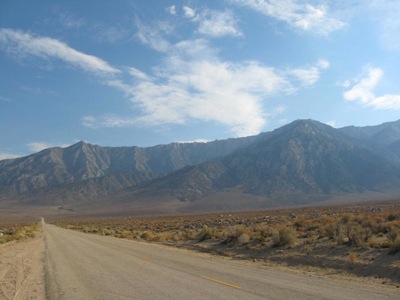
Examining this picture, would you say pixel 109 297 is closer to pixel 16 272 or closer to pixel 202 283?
pixel 202 283

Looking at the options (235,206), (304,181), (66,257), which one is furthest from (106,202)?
(66,257)

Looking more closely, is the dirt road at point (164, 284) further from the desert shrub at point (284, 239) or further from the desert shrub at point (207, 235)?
the desert shrub at point (207, 235)

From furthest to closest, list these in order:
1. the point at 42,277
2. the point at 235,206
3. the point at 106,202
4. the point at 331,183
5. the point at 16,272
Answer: the point at 106,202
the point at 331,183
the point at 235,206
the point at 16,272
the point at 42,277

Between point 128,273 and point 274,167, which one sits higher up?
point 274,167

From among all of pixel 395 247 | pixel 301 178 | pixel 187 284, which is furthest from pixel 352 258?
pixel 301 178

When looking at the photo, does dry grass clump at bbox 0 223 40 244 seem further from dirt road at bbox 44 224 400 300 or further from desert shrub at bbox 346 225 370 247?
desert shrub at bbox 346 225 370 247

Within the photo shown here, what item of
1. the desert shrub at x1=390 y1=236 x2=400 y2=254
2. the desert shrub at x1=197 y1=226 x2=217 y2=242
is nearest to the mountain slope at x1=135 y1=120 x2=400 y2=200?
the desert shrub at x1=197 y1=226 x2=217 y2=242

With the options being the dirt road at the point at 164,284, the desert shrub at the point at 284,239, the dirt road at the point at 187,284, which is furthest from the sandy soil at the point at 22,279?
the desert shrub at the point at 284,239

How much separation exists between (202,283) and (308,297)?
10.6 ft

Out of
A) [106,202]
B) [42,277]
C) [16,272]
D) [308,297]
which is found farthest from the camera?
[106,202]

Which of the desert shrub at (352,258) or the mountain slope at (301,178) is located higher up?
the mountain slope at (301,178)

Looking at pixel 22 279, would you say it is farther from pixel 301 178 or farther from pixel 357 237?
pixel 301 178

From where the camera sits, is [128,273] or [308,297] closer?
[308,297]

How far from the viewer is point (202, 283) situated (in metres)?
12.0
